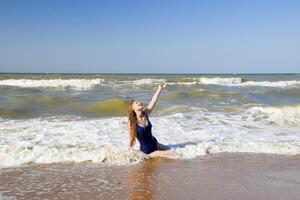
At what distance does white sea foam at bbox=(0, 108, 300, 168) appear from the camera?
7.12 meters

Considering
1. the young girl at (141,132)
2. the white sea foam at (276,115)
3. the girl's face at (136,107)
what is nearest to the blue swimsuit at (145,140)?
the young girl at (141,132)

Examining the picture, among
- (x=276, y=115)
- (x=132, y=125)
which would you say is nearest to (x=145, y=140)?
(x=132, y=125)

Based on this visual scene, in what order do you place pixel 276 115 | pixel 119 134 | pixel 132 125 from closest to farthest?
pixel 132 125, pixel 119 134, pixel 276 115

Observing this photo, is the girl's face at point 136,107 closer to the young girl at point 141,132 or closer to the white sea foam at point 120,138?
the young girl at point 141,132

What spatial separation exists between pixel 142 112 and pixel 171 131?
2.37 meters

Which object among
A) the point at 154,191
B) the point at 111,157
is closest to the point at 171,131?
the point at 111,157

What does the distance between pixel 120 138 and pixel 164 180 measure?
3.22m

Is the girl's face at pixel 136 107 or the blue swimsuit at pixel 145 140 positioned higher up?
the girl's face at pixel 136 107

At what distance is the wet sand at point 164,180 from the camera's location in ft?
16.5

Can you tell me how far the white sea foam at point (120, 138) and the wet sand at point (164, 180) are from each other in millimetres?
464

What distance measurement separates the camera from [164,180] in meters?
5.70

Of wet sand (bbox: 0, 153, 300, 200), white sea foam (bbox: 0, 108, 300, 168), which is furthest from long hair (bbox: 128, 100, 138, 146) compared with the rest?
wet sand (bbox: 0, 153, 300, 200)

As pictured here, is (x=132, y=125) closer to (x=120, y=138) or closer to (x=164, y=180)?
(x=120, y=138)

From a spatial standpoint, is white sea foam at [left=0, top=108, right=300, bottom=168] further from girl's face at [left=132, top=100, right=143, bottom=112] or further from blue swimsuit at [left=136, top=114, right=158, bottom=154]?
girl's face at [left=132, top=100, right=143, bottom=112]
